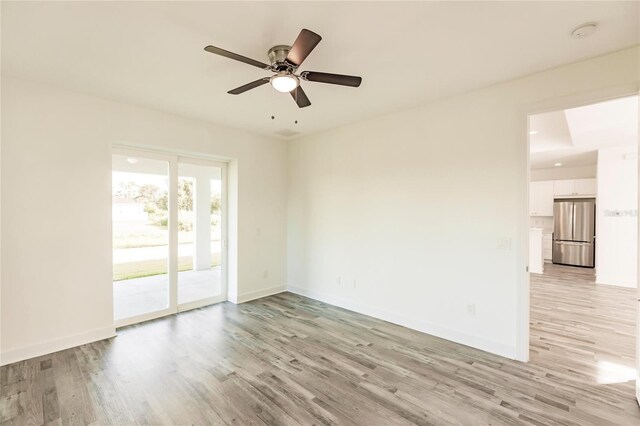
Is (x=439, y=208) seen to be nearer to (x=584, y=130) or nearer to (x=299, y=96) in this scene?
(x=299, y=96)

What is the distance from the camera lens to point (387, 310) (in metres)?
3.94

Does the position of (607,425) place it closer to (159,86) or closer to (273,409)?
(273,409)

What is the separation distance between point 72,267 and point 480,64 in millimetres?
4836

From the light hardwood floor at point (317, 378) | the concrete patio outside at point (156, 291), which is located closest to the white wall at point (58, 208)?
the light hardwood floor at point (317, 378)

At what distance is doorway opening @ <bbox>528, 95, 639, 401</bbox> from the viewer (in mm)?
3025

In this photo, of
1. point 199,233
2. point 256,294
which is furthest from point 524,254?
point 199,233

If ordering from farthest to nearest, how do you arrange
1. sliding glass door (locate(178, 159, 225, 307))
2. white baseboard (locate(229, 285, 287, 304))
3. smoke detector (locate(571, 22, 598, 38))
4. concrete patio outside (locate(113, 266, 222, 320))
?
white baseboard (locate(229, 285, 287, 304)) < sliding glass door (locate(178, 159, 225, 307)) < concrete patio outside (locate(113, 266, 222, 320)) < smoke detector (locate(571, 22, 598, 38))

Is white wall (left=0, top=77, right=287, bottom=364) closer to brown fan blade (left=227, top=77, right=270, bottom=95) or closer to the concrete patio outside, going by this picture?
the concrete patio outside

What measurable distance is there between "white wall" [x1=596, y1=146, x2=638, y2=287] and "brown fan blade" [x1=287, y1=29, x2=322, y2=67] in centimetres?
738

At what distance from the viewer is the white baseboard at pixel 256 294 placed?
15.4ft

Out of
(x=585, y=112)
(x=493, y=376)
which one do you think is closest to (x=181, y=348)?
(x=493, y=376)

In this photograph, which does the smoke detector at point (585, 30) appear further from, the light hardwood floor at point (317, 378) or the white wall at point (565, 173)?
the white wall at point (565, 173)

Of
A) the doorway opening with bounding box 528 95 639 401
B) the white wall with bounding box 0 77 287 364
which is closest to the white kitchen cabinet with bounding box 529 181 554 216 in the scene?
the doorway opening with bounding box 528 95 639 401

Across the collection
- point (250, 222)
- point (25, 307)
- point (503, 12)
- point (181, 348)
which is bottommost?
point (181, 348)
